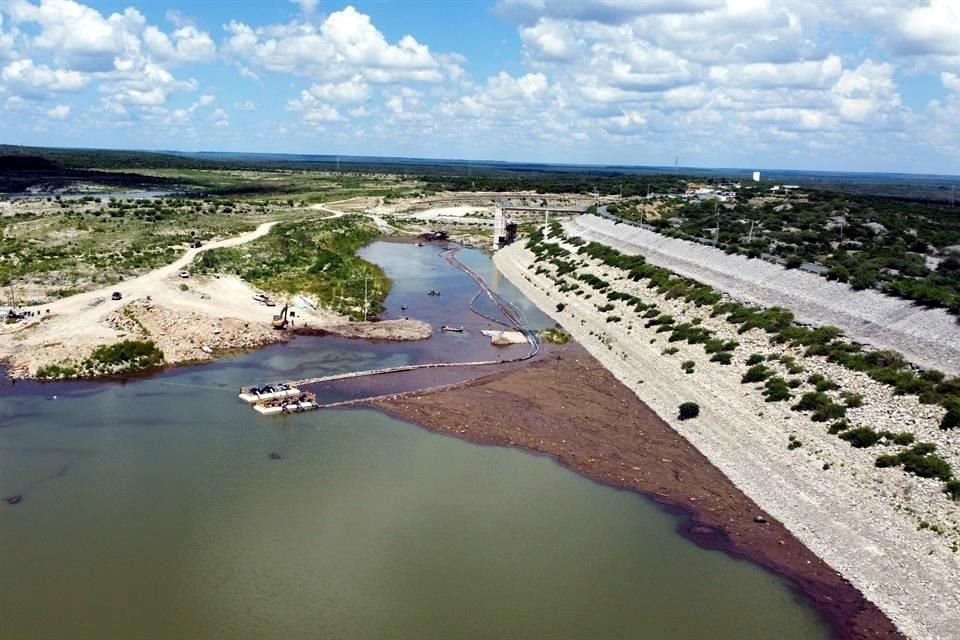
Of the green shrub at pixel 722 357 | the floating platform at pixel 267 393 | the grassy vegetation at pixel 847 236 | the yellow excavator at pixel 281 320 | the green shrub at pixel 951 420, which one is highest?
the grassy vegetation at pixel 847 236

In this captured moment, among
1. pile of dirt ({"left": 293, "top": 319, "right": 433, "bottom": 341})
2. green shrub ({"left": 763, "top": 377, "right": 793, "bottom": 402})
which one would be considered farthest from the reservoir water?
pile of dirt ({"left": 293, "top": 319, "right": 433, "bottom": 341})

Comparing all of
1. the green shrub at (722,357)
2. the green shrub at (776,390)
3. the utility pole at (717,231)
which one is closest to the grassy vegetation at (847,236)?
the utility pole at (717,231)

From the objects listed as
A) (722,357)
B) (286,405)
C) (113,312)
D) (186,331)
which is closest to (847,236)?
(722,357)

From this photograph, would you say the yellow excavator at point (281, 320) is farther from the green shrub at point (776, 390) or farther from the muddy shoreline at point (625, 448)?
the green shrub at point (776, 390)

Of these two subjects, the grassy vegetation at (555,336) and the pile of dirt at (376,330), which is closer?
the pile of dirt at (376,330)

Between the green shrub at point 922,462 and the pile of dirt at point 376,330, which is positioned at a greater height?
the green shrub at point 922,462
